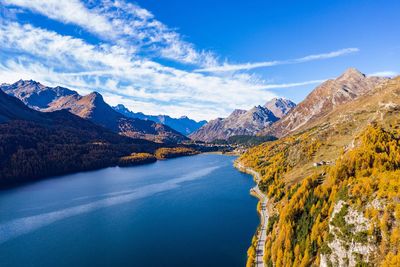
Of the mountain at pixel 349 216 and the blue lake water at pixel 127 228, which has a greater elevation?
the mountain at pixel 349 216

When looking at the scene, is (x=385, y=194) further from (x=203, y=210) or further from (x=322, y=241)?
(x=203, y=210)

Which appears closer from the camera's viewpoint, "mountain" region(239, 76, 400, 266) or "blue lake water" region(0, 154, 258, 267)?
"mountain" region(239, 76, 400, 266)

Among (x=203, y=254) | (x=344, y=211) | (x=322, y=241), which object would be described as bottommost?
(x=203, y=254)

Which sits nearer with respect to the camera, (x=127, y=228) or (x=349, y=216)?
(x=349, y=216)

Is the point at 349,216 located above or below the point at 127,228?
above

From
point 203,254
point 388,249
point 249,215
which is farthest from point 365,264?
point 249,215

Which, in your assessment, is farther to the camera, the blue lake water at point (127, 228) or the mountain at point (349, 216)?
the blue lake water at point (127, 228)

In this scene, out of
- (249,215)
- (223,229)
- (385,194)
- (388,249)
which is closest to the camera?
(388,249)

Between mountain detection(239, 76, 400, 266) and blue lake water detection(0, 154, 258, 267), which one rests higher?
mountain detection(239, 76, 400, 266)
